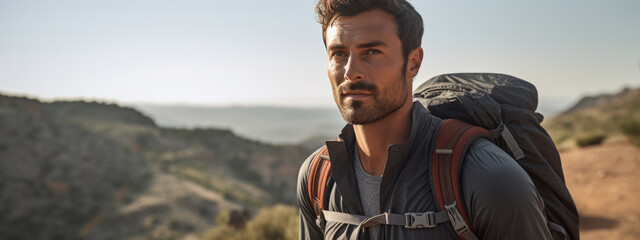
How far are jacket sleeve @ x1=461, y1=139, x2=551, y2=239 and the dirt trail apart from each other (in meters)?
7.90

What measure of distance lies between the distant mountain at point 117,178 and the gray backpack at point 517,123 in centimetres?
1412

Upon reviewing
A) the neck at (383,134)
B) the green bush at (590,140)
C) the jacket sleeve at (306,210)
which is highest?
the neck at (383,134)

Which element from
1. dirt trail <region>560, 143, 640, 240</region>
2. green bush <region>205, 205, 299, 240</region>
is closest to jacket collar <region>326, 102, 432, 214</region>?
green bush <region>205, 205, 299, 240</region>

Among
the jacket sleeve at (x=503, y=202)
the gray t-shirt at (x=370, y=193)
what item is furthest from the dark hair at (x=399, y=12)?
the jacket sleeve at (x=503, y=202)

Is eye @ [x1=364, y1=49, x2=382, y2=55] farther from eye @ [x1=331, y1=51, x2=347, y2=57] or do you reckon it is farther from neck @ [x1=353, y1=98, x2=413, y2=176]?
neck @ [x1=353, y1=98, x2=413, y2=176]

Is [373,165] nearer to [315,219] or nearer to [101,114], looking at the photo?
[315,219]

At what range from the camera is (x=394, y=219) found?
1.73m

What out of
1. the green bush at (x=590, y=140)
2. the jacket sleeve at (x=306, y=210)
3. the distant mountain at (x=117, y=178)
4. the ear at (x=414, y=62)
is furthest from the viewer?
the distant mountain at (x=117, y=178)

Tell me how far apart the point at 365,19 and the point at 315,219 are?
106 cm

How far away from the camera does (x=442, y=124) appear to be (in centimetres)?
187

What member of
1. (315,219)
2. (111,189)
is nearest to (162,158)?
(111,189)

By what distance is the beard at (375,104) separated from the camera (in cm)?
191

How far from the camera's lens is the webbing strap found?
1608 mm

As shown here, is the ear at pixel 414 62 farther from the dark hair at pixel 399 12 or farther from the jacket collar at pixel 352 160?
the jacket collar at pixel 352 160
